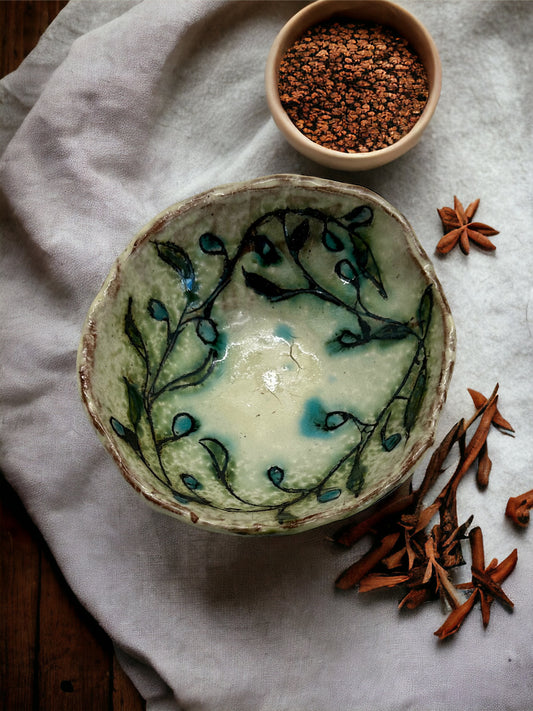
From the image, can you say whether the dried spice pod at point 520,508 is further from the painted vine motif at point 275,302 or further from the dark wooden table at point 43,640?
the dark wooden table at point 43,640

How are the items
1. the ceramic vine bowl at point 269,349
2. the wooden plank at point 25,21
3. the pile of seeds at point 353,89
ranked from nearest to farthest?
the ceramic vine bowl at point 269,349
the pile of seeds at point 353,89
the wooden plank at point 25,21

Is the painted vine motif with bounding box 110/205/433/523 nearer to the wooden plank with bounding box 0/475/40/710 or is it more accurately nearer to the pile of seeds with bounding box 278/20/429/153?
the pile of seeds with bounding box 278/20/429/153

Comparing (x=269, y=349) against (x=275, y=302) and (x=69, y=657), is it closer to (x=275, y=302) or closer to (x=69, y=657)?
(x=275, y=302)

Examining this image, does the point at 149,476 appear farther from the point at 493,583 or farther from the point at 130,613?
the point at 493,583

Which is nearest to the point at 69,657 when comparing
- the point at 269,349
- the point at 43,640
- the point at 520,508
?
the point at 43,640

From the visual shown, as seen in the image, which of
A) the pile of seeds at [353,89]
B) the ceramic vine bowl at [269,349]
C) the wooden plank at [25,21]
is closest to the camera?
the ceramic vine bowl at [269,349]

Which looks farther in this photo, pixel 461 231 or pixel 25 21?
pixel 25 21

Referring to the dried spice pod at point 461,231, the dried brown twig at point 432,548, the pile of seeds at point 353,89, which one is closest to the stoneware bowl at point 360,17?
the pile of seeds at point 353,89

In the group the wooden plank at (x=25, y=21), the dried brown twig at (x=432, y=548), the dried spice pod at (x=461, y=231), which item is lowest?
the dried brown twig at (x=432, y=548)
